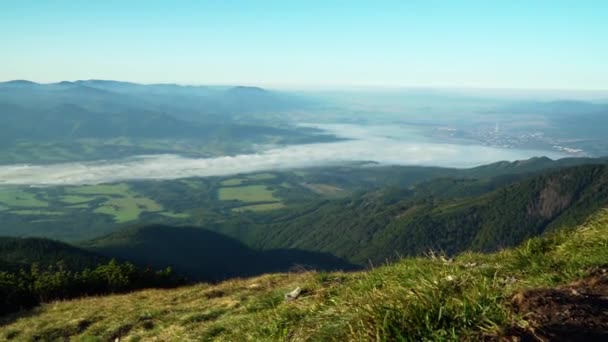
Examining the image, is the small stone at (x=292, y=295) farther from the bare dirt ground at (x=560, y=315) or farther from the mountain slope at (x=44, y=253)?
the mountain slope at (x=44, y=253)

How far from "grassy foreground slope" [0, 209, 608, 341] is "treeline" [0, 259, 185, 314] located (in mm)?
4538

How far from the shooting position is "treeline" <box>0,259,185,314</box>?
22578 millimetres

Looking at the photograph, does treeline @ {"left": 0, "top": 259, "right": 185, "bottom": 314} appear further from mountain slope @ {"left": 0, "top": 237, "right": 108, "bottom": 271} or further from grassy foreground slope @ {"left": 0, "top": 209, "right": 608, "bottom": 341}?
mountain slope @ {"left": 0, "top": 237, "right": 108, "bottom": 271}

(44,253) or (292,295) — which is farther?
(44,253)

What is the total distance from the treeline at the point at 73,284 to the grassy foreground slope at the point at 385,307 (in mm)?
4538

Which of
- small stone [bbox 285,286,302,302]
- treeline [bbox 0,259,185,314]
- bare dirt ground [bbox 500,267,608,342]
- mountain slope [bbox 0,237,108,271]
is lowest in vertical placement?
mountain slope [bbox 0,237,108,271]

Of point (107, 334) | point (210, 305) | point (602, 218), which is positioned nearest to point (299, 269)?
point (210, 305)

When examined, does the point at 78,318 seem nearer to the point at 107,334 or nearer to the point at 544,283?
the point at 107,334

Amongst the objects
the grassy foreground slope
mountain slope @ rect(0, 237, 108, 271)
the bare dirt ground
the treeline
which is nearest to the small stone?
the grassy foreground slope

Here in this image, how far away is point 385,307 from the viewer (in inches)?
250

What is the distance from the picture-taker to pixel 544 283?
7809mm

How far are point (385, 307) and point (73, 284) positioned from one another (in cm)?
2395

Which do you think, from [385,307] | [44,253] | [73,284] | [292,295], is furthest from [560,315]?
[44,253]

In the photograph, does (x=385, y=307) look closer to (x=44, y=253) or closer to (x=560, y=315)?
(x=560, y=315)
